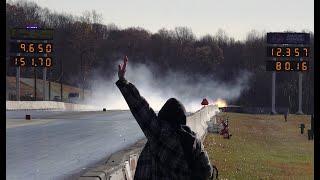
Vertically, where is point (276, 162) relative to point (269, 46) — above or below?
below

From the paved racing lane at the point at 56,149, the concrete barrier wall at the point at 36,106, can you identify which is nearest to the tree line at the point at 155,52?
the concrete barrier wall at the point at 36,106

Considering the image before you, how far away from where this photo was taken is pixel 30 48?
57.5 meters

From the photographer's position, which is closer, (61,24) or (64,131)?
(64,131)

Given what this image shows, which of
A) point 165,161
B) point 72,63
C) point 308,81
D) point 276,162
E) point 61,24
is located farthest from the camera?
point 61,24

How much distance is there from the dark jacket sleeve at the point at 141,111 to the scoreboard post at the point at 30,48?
50.2 meters

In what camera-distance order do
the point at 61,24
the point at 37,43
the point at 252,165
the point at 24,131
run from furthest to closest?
the point at 61,24
the point at 37,43
the point at 24,131
the point at 252,165

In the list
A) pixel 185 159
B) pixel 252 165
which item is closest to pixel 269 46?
pixel 252 165

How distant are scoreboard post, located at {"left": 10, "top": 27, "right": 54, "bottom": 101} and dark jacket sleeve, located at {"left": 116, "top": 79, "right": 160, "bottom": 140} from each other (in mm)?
50179

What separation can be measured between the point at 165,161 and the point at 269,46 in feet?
133

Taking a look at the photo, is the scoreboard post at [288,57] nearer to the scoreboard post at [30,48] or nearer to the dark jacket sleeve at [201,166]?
the scoreboard post at [30,48]

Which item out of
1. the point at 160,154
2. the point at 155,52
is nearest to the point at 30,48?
the point at 160,154

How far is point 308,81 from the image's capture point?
13612cm

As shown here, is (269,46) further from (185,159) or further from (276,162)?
(185,159)

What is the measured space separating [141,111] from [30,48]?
5116 centimetres
